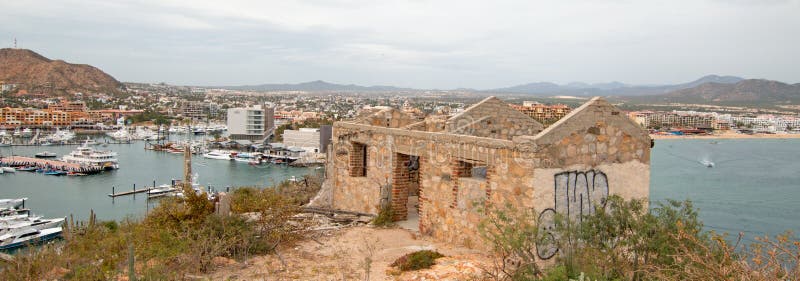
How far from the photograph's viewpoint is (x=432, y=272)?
25.0 ft

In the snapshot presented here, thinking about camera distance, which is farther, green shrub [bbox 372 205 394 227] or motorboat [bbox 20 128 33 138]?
motorboat [bbox 20 128 33 138]

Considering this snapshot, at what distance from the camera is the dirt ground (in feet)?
25.0

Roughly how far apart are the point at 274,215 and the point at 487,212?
10.8ft

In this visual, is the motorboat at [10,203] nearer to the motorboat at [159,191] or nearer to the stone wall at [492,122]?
the motorboat at [159,191]

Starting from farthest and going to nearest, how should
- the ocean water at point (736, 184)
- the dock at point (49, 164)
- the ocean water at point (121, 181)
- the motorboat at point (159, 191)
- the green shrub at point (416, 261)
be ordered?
1. the dock at point (49, 164)
2. the motorboat at point (159, 191)
3. the ocean water at point (121, 181)
4. the ocean water at point (736, 184)
5. the green shrub at point (416, 261)

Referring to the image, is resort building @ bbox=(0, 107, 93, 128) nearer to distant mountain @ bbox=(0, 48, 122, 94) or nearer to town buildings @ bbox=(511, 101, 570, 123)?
distant mountain @ bbox=(0, 48, 122, 94)

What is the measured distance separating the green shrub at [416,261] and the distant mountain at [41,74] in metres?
189

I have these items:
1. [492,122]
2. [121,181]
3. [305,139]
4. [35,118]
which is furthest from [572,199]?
[35,118]

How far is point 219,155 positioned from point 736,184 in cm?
6773

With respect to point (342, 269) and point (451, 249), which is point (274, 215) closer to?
point (342, 269)

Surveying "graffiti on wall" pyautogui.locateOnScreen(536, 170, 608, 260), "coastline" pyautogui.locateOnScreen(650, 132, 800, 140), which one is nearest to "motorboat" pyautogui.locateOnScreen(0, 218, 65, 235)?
"graffiti on wall" pyautogui.locateOnScreen(536, 170, 608, 260)

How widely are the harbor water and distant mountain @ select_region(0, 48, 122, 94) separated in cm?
8750

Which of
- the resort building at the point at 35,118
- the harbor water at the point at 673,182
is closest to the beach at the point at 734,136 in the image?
the harbor water at the point at 673,182

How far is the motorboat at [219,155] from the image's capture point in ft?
294
